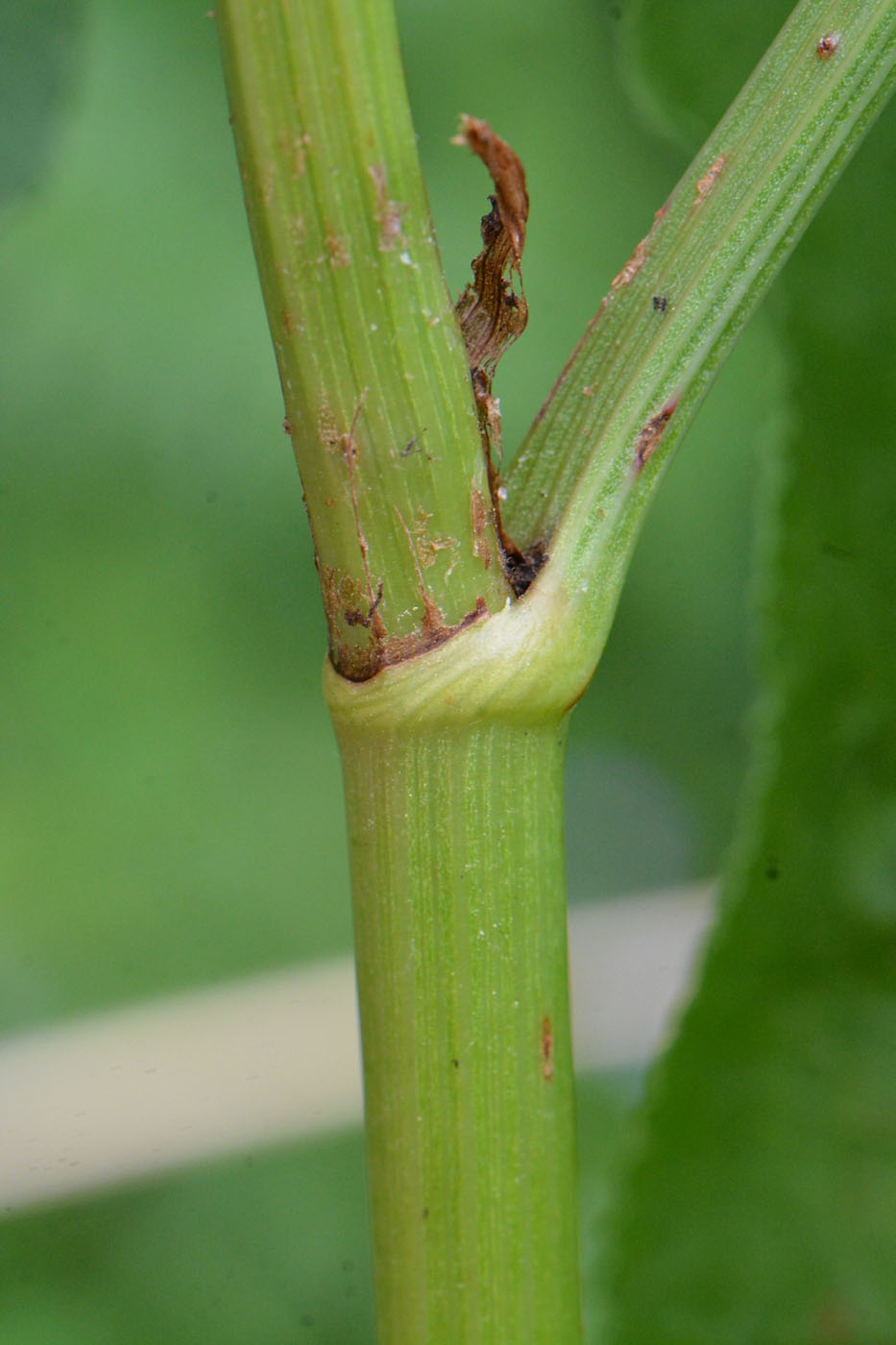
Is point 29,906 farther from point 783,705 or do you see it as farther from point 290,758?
point 783,705

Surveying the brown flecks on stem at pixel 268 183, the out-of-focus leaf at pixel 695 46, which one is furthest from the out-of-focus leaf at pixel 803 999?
the brown flecks on stem at pixel 268 183

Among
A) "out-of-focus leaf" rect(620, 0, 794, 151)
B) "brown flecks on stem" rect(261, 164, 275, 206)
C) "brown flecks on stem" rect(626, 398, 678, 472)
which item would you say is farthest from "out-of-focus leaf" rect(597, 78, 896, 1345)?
"brown flecks on stem" rect(261, 164, 275, 206)

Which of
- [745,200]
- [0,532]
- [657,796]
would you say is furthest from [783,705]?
[0,532]

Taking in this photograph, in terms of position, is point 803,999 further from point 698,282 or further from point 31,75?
point 31,75

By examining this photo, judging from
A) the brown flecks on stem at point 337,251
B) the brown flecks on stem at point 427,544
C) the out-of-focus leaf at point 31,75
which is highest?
the brown flecks on stem at point 337,251

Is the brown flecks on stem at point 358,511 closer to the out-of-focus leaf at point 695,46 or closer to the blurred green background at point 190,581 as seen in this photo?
the out-of-focus leaf at point 695,46
